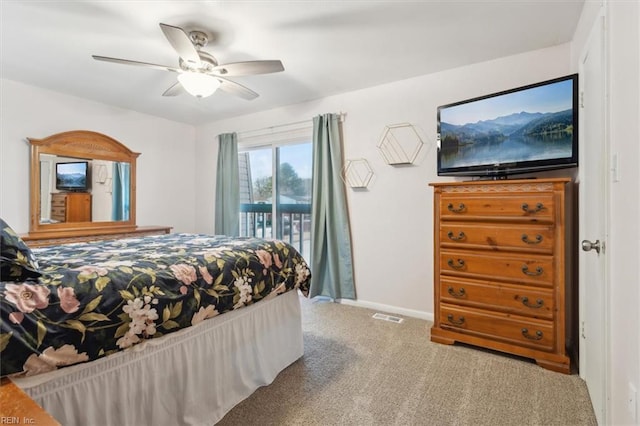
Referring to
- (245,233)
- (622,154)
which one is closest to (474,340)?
(622,154)

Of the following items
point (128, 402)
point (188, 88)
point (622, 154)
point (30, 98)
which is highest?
point (30, 98)

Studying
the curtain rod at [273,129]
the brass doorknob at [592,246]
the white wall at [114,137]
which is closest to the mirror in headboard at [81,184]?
the white wall at [114,137]

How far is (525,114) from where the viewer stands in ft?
7.39

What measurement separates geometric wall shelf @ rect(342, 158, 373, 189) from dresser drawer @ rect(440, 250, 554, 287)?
123cm

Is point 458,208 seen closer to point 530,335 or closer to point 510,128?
point 510,128

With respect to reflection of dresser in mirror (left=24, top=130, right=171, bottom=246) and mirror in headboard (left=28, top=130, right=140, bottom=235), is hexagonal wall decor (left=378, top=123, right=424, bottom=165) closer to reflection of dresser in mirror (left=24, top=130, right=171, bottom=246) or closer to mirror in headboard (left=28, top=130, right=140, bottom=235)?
reflection of dresser in mirror (left=24, top=130, right=171, bottom=246)

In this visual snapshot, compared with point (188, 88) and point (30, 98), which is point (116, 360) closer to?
point (188, 88)

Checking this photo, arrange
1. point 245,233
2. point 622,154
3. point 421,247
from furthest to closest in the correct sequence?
1. point 245,233
2. point 421,247
3. point 622,154

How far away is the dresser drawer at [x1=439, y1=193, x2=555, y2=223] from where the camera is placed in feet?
6.66

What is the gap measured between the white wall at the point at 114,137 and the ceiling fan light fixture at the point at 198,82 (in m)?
2.24

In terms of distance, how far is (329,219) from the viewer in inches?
A: 137

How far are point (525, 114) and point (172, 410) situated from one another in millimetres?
2898

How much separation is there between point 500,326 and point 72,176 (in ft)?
14.8

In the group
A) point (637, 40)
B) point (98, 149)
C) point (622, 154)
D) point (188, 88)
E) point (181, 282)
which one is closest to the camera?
point (637, 40)
